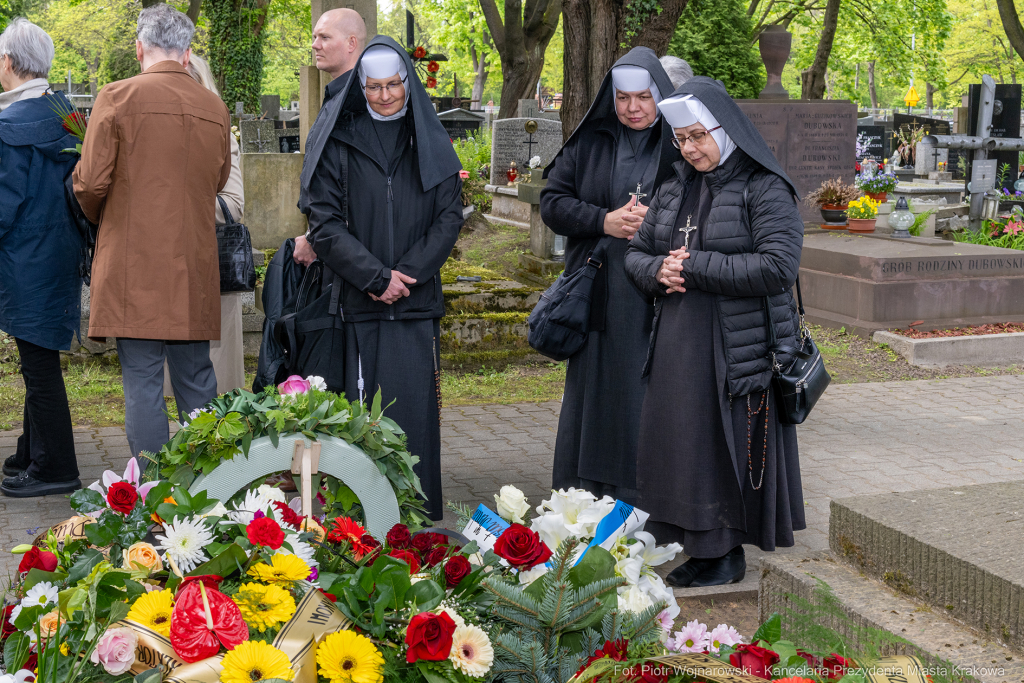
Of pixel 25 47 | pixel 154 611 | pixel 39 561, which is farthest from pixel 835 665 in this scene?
pixel 25 47

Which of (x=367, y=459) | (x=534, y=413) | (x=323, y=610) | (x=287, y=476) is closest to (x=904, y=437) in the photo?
(x=534, y=413)

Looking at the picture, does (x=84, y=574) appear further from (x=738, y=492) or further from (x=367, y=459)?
(x=738, y=492)

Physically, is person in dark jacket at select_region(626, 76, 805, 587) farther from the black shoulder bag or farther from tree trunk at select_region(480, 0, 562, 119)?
tree trunk at select_region(480, 0, 562, 119)

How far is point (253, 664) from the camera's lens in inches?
63.9

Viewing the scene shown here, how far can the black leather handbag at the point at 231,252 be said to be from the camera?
450 centimetres

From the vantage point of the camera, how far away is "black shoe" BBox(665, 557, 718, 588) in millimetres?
3715

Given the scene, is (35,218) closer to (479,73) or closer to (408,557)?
(408,557)

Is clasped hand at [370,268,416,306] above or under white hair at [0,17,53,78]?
under

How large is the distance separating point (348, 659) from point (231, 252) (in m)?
3.10

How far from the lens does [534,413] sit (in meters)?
6.63

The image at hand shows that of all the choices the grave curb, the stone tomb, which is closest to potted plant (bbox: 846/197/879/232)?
the stone tomb

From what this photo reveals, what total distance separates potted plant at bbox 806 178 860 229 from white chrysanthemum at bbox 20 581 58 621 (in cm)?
979

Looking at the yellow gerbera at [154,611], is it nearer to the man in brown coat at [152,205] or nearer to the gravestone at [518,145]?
the man in brown coat at [152,205]

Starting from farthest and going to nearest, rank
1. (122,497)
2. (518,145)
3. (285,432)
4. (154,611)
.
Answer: (518,145), (285,432), (122,497), (154,611)
